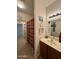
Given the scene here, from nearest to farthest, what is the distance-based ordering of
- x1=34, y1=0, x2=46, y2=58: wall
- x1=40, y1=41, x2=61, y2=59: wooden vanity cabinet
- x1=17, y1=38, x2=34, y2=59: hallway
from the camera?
x1=40, y1=41, x2=61, y2=59: wooden vanity cabinet, x1=34, y1=0, x2=46, y2=58: wall, x1=17, y1=38, x2=34, y2=59: hallway

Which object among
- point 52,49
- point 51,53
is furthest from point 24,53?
point 52,49

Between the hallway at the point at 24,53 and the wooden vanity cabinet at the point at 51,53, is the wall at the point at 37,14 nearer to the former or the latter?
the hallway at the point at 24,53

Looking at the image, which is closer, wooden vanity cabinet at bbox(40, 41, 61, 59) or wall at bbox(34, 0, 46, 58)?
wooden vanity cabinet at bbox(40, 41, 61, 59)

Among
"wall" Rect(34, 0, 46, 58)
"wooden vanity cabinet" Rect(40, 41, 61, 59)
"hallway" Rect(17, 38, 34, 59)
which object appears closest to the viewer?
"wooden vanity cabinet" Rect(40, 41, 61, 59)

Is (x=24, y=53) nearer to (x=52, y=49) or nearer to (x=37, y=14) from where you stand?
(x=37, y=14)

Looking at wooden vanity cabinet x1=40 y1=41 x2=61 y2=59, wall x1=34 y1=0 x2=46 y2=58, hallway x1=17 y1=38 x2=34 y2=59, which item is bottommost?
hallway x1=17 y1=38 x2=34 y2=59

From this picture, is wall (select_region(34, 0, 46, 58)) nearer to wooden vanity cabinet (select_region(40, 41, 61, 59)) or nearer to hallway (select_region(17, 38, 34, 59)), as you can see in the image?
hallway (select_region(17, 38, 34, 59))

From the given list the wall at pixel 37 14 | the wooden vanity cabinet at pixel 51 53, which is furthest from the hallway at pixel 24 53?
the wooden vanity cabinet at pixel 51 53

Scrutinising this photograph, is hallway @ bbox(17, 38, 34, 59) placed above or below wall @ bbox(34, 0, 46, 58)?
below

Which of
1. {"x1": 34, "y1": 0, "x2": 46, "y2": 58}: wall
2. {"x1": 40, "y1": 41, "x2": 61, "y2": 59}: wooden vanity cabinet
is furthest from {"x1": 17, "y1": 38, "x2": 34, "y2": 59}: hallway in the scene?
{"x1": 40, "y1": 41, "x2": 61, "y2": 59}: wooden vanity cabinet

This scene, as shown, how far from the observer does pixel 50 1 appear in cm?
539
